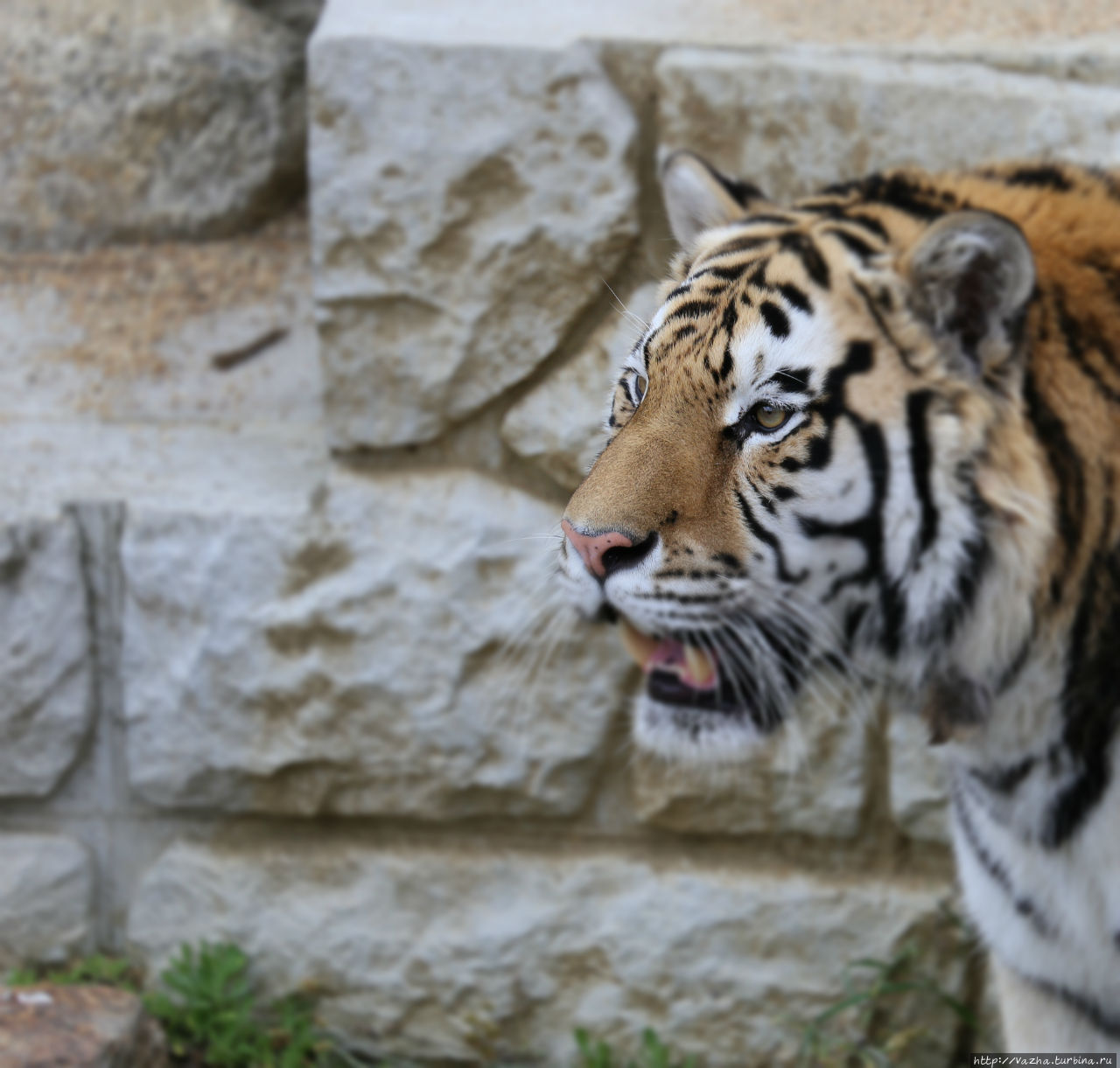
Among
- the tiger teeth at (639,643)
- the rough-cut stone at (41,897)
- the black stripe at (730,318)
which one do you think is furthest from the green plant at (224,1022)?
the black stripe at (730,318)

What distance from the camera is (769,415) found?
1313 millimetres

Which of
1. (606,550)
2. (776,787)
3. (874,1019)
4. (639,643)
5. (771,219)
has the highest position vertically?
(771,219)

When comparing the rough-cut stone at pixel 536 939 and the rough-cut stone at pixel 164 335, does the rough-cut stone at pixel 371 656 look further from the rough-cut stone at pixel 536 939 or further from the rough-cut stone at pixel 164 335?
the rough-cut stone at pixel 164 335

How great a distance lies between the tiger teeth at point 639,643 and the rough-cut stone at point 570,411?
57 cm

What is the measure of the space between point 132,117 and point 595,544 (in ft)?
5.54

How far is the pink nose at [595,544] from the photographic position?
4.23 feet

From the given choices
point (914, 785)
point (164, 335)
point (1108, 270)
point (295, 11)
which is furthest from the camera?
point (295, 11)

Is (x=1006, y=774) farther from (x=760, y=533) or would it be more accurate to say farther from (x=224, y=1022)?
(x=224, y=1022)

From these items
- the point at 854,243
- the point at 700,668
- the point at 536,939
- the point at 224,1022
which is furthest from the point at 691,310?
the point at 224,1022

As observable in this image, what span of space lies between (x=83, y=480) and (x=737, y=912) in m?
1.31

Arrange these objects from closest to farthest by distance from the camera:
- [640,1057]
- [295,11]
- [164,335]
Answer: [640,1057] < [164,335] < [295,11]

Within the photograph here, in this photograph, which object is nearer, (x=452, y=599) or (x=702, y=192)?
(x=702, y=192)

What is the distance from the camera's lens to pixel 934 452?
4.21 feet

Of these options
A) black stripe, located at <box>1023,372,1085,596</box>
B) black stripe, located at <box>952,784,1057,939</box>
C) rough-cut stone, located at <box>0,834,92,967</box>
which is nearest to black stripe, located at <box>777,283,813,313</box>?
black stripe, located at <box>1023,372,1085,596</box>
